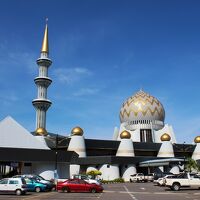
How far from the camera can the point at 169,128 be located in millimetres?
93688

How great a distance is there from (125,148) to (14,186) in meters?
53.5

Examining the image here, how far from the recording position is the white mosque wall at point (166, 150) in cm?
8262

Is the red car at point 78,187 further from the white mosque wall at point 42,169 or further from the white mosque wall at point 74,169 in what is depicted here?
the white mosque wall at point 74,169

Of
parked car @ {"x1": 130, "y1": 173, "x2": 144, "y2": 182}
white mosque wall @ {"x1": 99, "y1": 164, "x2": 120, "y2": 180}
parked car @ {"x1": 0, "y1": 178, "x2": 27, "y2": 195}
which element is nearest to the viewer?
parked car @ {"x1": 0, "y1": 178, "x2": 27, "y2": 195}

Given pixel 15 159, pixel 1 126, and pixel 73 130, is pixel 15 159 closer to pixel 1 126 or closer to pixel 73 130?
pixel 1 126

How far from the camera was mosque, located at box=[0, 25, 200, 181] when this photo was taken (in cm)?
5144

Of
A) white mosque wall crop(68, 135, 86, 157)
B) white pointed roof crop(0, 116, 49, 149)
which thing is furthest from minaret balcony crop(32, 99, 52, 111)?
white pointed roof crop(0, 116, 49, 149)

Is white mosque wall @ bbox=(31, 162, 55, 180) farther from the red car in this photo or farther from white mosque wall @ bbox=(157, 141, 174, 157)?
white mosque wall @ bbox=(157, 141, 174, 157)

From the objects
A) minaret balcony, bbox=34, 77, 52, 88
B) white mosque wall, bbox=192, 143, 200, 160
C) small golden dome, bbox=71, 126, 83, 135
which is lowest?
white mosque wall, bbox=192, 143, 200, 160

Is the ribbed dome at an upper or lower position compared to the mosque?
upper

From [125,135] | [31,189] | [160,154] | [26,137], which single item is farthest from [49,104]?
[31,189]

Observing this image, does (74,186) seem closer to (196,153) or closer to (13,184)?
(13,184)

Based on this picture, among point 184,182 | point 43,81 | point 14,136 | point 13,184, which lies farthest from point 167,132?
point 13,184

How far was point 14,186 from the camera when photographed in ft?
88.4
